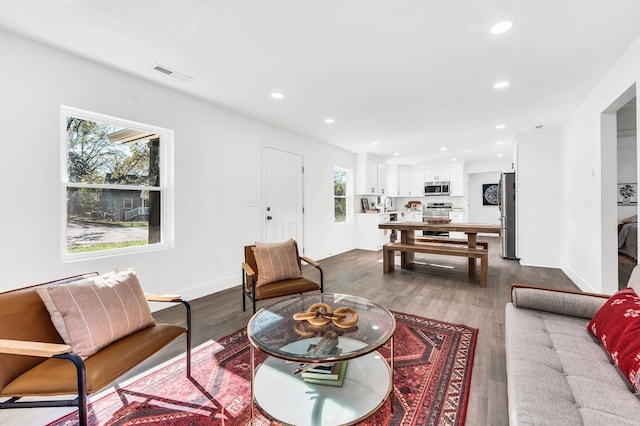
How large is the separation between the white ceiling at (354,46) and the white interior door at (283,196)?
102 cm

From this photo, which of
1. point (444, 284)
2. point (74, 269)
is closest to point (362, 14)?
point (74, 269)

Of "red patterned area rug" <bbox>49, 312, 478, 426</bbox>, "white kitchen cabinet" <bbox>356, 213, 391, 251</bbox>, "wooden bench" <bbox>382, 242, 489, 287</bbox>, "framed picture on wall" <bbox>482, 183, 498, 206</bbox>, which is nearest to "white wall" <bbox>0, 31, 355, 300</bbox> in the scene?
"red patterned area rug" <bbox>49, 312, 478, 426</bbox>

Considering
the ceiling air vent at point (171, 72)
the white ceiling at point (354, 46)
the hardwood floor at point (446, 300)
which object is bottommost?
the hardwood floor at point (446, 300)

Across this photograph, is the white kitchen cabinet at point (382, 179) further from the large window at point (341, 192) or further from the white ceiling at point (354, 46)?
the white ceiling at point (354, 46)

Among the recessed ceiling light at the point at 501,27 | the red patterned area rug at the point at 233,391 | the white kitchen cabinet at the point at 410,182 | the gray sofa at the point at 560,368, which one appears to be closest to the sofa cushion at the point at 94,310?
the red patterned area rug at the point at 233,391

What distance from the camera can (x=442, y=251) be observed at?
423 centimetres

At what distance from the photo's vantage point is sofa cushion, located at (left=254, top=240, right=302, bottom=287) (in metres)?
2.92

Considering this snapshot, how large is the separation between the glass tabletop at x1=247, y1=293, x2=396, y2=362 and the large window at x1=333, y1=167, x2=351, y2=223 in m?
4.51

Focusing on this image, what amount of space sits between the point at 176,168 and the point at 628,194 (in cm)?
799

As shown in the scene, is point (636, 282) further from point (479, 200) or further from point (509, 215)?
point (479, 200)

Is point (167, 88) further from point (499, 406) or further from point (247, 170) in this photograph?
point (499, 406)

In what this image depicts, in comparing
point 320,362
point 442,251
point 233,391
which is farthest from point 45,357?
point 442,251

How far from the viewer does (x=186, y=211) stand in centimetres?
342

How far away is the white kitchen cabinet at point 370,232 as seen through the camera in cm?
693
